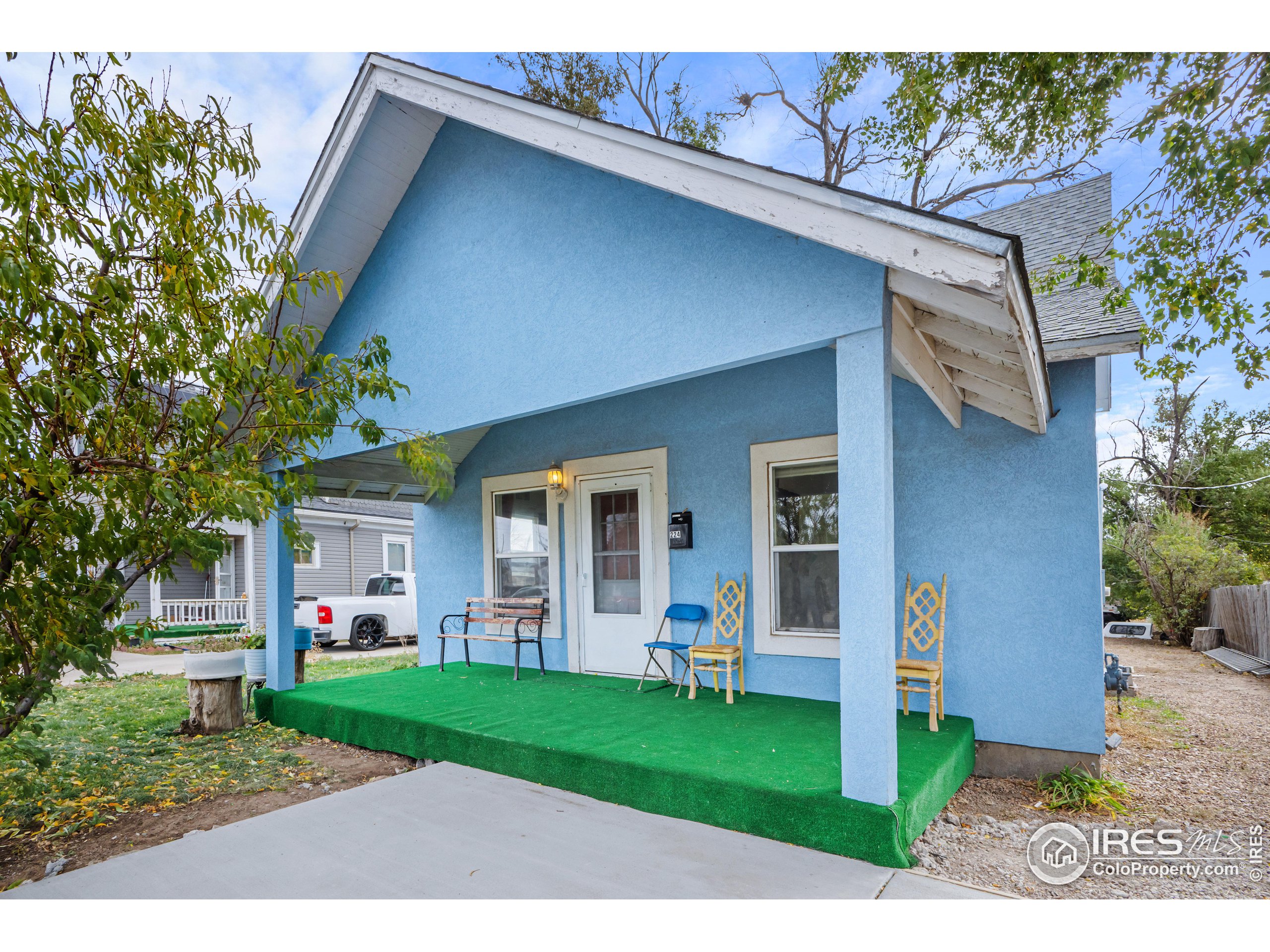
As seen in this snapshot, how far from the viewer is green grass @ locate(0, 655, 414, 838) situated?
4.09m

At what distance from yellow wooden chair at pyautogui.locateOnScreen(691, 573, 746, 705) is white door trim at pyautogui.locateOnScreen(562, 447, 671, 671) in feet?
1.77

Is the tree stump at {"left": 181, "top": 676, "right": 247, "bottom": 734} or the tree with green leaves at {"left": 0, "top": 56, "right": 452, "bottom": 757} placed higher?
the tree with green leaves at {"left": 0, "top": 56, "right": 452, "bottom": 757}

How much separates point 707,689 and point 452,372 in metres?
3.25

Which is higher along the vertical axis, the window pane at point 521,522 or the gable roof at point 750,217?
the gable roof at point 750,217

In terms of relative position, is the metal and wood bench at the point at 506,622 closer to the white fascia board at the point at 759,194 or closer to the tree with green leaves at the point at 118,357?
the tree with green leaves at the point at 118,357

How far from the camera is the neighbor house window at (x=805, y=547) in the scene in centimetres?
550

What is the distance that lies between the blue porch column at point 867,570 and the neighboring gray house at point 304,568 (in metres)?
12.7

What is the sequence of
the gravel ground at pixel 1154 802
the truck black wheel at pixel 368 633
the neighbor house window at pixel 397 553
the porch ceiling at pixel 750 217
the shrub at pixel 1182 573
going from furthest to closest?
the neighbor house window at pixel 397 553 < the truck black wheel at pixel 368 633 < the shrub at pixel 1182 573 < the gravel ground at pixel 1154 802 < the porch ceiling at pixel 750 217

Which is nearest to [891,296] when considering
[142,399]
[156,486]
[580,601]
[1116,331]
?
[1116,331]

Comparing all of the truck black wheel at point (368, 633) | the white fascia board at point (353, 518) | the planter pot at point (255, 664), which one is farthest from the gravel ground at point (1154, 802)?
the white fascia board at point (353, 518)

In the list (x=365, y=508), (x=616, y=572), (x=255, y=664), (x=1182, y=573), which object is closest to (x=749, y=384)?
(x=616, y=572)

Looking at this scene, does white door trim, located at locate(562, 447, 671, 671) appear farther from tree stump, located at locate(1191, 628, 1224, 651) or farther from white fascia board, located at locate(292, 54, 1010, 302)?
tree stump, located at locate(1191, 628, 1224, 651)

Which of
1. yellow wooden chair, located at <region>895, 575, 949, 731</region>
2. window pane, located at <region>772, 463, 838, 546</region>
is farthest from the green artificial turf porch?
window pane, located at <region>772, 463, 838, 546</region>
